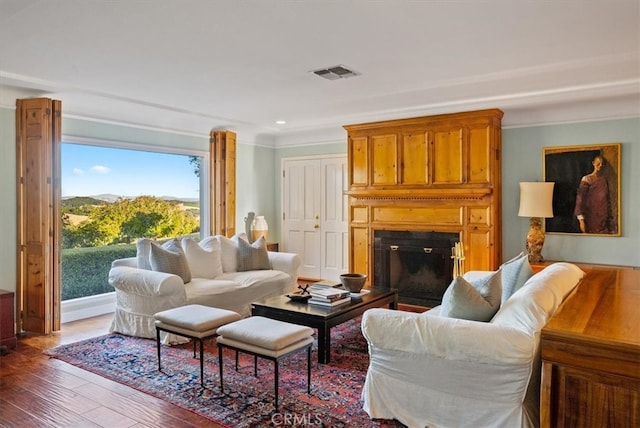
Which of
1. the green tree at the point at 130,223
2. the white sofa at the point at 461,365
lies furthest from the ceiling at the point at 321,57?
the white sofa at the point at 461,365

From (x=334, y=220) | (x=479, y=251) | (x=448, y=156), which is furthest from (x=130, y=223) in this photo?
(x=479, y=251)

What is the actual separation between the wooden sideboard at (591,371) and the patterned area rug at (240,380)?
3.03 ft

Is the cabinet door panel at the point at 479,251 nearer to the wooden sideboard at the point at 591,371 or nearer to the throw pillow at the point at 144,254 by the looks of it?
the wooden sideboard at the point at 591,371

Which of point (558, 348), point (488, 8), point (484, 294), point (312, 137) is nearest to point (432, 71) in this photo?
point (488, 8)

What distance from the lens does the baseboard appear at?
4820mm

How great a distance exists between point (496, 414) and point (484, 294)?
25.4 inches

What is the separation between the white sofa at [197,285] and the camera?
159 inches

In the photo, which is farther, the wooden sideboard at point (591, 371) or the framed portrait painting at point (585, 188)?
the framed portrait painting at point (585, 188)

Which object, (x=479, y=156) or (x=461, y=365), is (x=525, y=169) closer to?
(x=479, y=156)

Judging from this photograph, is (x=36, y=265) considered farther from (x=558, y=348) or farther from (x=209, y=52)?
(x=558, y=348)

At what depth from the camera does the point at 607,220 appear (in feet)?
15.3

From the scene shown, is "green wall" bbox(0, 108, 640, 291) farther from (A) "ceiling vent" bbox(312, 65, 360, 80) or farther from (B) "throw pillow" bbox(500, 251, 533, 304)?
(A) "ceiling vent" bbox(312, 65, 360, 80)

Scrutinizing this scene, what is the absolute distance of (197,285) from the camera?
436 cm

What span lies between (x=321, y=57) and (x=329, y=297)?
76.3 inches
